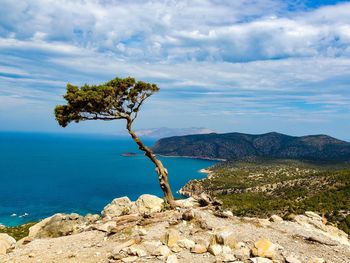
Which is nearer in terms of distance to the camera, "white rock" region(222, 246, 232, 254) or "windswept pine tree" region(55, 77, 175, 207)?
"white rock" region(222, 246, 232, 254)

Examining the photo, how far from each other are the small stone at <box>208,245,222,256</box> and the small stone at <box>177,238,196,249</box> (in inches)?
42.7

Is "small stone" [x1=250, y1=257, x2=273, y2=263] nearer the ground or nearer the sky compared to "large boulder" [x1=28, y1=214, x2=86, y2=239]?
nearer the sky

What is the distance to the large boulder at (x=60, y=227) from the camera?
93.6 ft

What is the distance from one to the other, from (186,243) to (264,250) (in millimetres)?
4059

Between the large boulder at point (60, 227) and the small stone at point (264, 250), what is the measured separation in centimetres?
1655

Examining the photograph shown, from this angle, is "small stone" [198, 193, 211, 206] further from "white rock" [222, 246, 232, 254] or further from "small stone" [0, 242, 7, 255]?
"small stone" [0, 242, 7, 255]

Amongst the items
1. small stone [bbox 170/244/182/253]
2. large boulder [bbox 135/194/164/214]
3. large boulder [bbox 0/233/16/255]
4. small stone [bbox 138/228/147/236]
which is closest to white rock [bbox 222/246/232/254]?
small stone [bbox 170/244/182/253]

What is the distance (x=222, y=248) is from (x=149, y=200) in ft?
67.7

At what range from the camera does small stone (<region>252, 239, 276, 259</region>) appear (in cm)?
1557

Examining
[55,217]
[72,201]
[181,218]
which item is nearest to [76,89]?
[55,217]

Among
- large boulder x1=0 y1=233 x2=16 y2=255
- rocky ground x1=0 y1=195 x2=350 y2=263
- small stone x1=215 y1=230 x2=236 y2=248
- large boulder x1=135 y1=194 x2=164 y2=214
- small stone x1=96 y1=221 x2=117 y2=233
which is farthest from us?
large boulder x1=135 y1=194 x2=164 y2=214

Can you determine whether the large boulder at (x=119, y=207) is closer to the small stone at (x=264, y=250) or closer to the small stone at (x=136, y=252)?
the small stone at (x=136, y=252)

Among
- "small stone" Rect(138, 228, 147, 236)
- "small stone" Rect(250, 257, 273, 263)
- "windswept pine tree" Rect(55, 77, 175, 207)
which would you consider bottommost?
"small stone" Rect(138, 228, 147, 236)

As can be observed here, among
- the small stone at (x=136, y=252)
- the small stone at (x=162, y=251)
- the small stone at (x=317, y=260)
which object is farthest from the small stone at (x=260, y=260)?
the small stone at (x=136, y=252)
